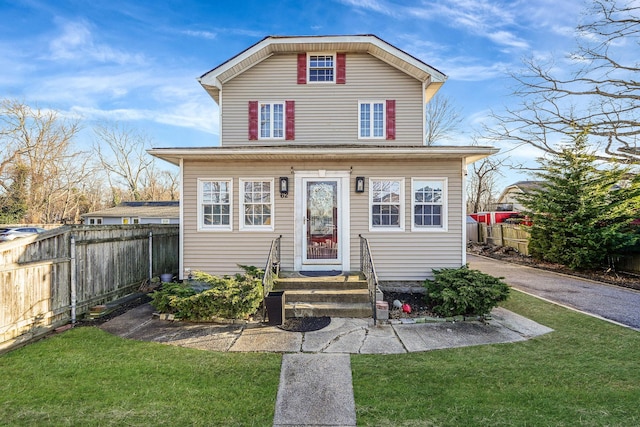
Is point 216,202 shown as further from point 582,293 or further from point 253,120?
point 582,293

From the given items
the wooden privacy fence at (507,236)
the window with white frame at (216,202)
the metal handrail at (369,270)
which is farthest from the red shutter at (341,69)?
the wooden privacy fence at (507,236)

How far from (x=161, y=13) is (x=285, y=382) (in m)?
13.8

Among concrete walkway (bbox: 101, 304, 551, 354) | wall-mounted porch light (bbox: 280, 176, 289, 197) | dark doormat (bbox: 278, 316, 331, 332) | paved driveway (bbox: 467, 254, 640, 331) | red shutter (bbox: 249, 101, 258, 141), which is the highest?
red shutter (bbox: 249, 101, 258, 141)

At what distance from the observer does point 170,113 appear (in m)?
24.7

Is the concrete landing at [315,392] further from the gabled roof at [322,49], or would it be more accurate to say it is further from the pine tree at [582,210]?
the pine tree at [582,210]

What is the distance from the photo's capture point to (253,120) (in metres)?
9.42

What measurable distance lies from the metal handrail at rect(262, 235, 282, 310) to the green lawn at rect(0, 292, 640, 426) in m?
1.72

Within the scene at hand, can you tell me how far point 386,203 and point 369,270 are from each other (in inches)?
77.2

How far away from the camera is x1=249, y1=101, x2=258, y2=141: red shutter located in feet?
30.8

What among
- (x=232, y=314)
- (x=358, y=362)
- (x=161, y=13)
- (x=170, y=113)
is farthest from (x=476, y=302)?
(x=170, y=113)

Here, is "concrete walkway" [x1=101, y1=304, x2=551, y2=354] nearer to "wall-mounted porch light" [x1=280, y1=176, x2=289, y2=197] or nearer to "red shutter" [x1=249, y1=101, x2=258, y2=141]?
"wall-mounted porch light" [x1=280, y1=176, x2=289, y2=197]

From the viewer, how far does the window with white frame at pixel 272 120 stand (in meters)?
9.48

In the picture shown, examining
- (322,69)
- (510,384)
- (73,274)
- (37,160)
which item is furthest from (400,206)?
(37,160)

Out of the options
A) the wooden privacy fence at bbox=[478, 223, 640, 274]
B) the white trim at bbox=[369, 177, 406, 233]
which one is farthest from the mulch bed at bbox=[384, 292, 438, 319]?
the wooden privacy fence at bbox=[478, 223, 640, 274]
